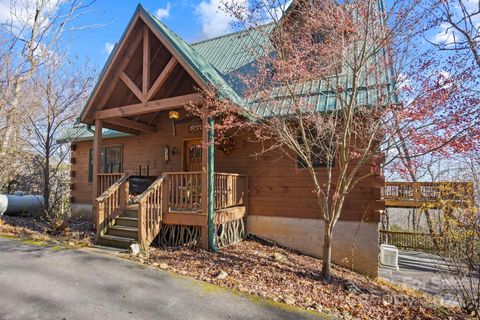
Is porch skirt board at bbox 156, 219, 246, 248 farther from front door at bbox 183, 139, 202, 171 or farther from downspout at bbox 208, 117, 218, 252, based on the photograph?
front door at bbox 183, 139, 202, 171

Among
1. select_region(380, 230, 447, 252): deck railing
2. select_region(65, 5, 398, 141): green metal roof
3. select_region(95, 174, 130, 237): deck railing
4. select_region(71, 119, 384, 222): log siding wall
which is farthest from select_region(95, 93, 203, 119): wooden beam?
select_region(380, 230, 447, 252): deck railing

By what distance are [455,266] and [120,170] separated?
10.6 metres

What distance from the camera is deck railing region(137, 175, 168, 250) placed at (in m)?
6.51

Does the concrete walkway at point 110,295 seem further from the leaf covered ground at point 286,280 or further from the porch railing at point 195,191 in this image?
the porch railing at point 195,191

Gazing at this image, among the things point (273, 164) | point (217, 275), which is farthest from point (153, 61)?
point (217, 275)

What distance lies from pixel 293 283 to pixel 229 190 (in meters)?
3.12

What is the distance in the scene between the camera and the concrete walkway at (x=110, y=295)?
372 cm

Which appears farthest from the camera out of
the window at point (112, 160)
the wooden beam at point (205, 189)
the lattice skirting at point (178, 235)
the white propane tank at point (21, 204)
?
the window at point (112, 160)

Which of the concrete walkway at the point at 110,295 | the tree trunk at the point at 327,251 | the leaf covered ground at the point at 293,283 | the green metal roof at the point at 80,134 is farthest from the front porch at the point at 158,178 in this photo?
the tree trunk at the point at 327,251

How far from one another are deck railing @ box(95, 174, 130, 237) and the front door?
2385mm

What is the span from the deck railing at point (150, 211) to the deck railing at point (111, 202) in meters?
1.31

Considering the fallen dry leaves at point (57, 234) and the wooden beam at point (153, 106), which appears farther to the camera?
the fallen dry leaves at point (57, 234)

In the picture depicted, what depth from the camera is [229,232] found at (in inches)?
313

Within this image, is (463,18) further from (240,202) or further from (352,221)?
(240,202)
